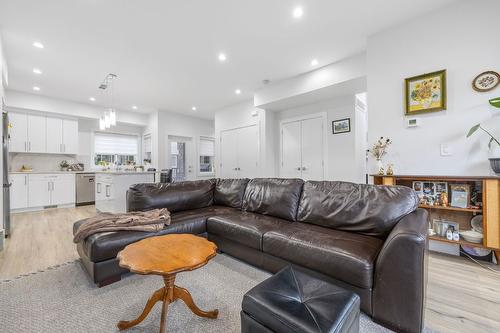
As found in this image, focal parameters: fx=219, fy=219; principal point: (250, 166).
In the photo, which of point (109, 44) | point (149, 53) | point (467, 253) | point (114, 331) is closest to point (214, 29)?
point (149, 53)

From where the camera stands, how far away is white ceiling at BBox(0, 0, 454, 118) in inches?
99.0

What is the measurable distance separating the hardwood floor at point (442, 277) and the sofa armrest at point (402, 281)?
310 millimetres

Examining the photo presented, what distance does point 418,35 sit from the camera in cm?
274

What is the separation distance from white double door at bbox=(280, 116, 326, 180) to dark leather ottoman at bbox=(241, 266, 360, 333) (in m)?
3.80

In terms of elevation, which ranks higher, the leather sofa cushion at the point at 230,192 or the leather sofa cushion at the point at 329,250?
the leather sofa cushion at the point at 230,192

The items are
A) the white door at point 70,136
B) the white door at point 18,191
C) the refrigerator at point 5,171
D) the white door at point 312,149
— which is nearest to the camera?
the refrigerator at point 5,171

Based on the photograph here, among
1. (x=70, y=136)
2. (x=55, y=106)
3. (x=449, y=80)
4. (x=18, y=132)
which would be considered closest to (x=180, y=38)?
(x=449, y=80)

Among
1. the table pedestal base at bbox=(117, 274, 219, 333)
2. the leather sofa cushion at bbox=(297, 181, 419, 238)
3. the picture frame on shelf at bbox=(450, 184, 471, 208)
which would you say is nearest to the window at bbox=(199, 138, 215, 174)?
the leather sofa cushion at bbox=(297, 181, 419, 238)

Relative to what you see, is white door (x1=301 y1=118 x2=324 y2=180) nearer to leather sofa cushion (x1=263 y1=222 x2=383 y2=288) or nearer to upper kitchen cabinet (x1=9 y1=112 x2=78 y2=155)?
leather sofa cushion (x1=263 y1=222 x2=383 y2=288)

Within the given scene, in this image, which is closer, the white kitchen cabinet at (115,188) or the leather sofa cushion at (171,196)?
the leather sofa cushion at (171,196)

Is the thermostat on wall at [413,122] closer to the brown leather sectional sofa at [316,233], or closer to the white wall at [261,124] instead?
the brown leather sectional sofa at [316,233]

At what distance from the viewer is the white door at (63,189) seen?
545 centimetres

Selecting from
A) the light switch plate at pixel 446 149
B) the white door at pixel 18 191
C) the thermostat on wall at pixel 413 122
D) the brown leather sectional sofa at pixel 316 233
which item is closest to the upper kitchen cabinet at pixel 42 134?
the white door at pixel 18 191

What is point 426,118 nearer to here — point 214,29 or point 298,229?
point 298,229
